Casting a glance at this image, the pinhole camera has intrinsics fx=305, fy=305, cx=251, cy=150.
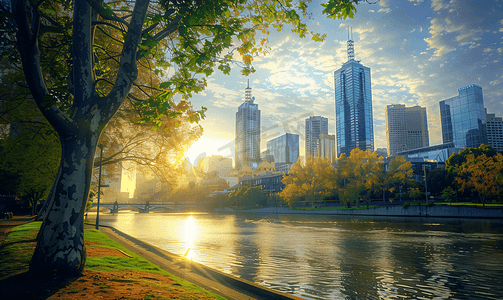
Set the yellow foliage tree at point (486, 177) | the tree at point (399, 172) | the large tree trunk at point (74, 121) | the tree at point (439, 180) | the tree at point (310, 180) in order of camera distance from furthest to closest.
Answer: the tree at point (310, 180) → the tree at point (439, 180) → the tree at point (399, 172) → the yellow foliage tree at point (486, 177) → the large tree trunk at point (74, 121)

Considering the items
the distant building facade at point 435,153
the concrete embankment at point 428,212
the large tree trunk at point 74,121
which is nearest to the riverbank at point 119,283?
the large tree trunk at point 74,121

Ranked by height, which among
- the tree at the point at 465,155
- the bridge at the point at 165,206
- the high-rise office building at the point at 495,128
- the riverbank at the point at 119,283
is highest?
the high-rise office building at the point at 495,128

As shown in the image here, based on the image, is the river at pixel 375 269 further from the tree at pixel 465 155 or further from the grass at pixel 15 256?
the tree at pixel 465 155

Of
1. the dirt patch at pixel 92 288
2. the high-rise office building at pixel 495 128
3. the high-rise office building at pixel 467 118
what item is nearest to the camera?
the dirt patch at pixel 92 288

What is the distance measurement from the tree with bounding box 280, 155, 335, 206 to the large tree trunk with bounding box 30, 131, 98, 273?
249 feet

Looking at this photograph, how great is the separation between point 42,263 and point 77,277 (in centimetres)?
89

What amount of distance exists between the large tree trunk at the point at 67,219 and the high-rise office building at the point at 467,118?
19875 cm

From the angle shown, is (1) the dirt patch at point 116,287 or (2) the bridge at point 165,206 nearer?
(1) the dirt patch at point 116,287

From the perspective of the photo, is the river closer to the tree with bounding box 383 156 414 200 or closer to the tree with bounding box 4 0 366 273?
the tree with bounding box 4 0 366 273

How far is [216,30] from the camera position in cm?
770

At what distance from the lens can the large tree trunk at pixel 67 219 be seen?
7.49 meters

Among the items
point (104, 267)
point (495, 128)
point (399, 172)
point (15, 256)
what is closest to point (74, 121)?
point (104, 267)

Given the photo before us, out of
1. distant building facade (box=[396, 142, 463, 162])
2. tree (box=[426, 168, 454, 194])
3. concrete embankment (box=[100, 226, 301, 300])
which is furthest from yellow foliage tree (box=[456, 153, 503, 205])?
distant building facade (box=[396, 142, 463, 162])

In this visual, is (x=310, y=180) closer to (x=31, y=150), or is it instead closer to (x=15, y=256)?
(x=31, y=150)
